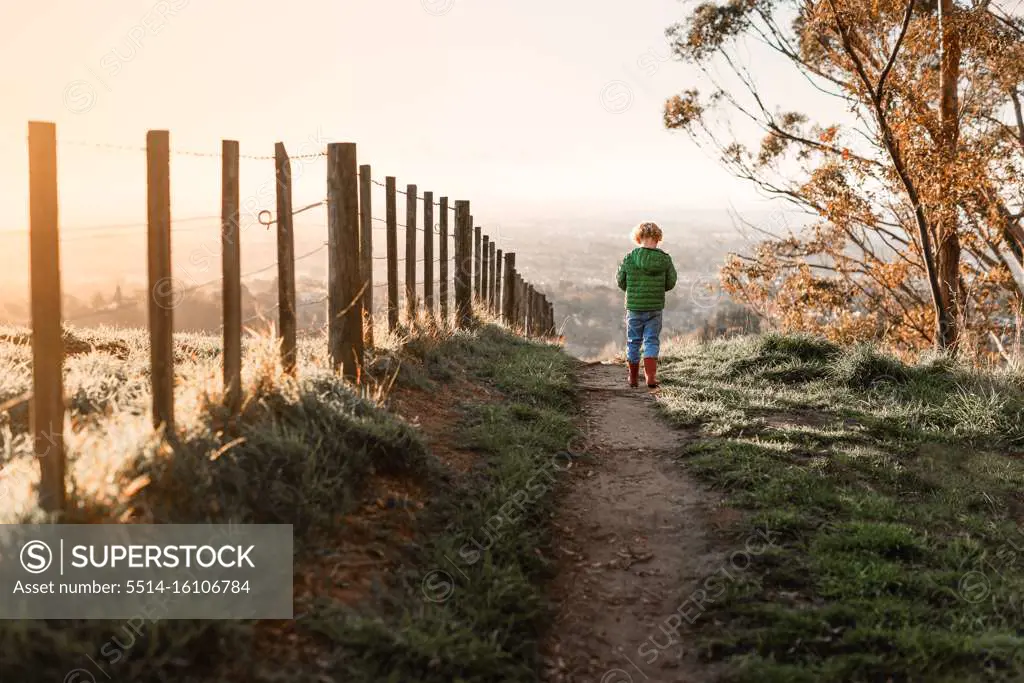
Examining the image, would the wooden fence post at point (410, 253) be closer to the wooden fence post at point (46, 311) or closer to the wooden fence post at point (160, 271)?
the wooden fence post at point (160, 271)

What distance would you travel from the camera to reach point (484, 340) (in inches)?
444

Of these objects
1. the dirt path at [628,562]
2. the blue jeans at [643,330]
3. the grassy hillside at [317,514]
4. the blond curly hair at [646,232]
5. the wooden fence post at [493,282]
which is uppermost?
the blond curly hair at [646,232]

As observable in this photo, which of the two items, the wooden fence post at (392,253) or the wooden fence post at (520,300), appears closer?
the wooden fence post at (392,253)

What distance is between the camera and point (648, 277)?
9930 millimetres

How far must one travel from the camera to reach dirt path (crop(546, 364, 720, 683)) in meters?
4.23

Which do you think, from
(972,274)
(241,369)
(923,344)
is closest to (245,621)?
(241,369)

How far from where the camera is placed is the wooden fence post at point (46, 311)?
3836 mm

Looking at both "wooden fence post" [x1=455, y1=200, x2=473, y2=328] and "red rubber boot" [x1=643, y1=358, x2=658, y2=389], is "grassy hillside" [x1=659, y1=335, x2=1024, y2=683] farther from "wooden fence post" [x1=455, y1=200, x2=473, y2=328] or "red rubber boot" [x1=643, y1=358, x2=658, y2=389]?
"wooden fence post" [x1=455, y1=200, x2=473, y2=328]

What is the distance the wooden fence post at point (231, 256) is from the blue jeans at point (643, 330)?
570 centimetres

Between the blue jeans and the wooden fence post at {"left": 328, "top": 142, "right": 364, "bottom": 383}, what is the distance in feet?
14.1

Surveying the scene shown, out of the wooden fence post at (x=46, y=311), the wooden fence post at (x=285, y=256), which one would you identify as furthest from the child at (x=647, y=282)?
the wooden fence post at (x=46, y=311)

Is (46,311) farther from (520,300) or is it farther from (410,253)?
(520,300)

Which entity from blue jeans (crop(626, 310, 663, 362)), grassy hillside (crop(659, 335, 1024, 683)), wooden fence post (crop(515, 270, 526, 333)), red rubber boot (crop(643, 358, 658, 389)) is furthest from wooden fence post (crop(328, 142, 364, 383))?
wooden fence post (crop(515, 270, 526, 333))

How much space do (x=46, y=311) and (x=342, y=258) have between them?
2930mm
